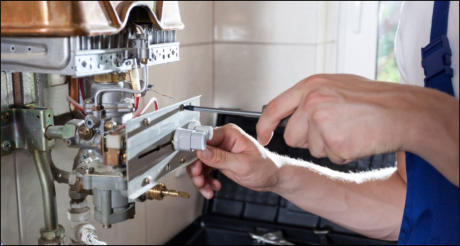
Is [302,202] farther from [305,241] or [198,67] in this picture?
[198,67]

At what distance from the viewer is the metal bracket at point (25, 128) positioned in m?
0.72

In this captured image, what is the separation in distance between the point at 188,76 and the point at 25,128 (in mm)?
613

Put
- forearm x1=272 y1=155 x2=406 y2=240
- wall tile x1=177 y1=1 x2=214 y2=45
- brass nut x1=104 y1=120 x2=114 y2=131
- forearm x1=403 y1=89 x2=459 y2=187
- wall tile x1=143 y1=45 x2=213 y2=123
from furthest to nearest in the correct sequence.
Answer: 1. wall tile x1=177 y1=1 x2=214 y2=45
2. wall tile x1=143 y1=45 x2=213 y2=123
3. forearm x1=272 y1=155 x2=406 y2=240
4. brass nut x1=104 y1=120 x2=114 y2=131
5. forearm x1=403 y1=89 x2=459 y2=187

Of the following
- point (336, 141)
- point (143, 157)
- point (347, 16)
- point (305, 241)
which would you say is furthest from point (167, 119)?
point (347, 16)

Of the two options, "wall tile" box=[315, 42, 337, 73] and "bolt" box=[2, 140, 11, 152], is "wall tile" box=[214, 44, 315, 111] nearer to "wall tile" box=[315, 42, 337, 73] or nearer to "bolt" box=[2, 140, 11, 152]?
"wall tile" box=[315, 42, 337, 73]

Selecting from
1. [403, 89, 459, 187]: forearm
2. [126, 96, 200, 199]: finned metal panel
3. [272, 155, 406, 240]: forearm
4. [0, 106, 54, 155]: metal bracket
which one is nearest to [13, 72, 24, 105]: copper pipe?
[0, 106, 54, 155]: metal bracket

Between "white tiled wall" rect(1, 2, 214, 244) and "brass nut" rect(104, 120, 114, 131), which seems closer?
"brass nut" rect(104, 120, 114, 131)

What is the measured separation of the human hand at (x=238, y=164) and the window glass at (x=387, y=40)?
0.83 meters

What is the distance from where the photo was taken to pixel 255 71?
4.87 feet

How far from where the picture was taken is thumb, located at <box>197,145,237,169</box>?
0.70 meters

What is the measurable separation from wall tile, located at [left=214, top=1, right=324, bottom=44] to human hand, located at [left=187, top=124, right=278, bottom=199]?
0.69 metres

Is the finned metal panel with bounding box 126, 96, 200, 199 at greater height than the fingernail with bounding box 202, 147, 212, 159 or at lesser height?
greater

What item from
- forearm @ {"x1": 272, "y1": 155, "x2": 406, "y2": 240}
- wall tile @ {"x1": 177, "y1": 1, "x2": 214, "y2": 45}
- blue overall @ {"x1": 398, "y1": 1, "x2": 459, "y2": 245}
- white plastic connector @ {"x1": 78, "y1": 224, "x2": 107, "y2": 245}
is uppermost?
wall tile @ {"x1": 177, "y1": 1, "x2": 214, "y2": 45}

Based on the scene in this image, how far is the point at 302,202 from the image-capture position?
87cm
